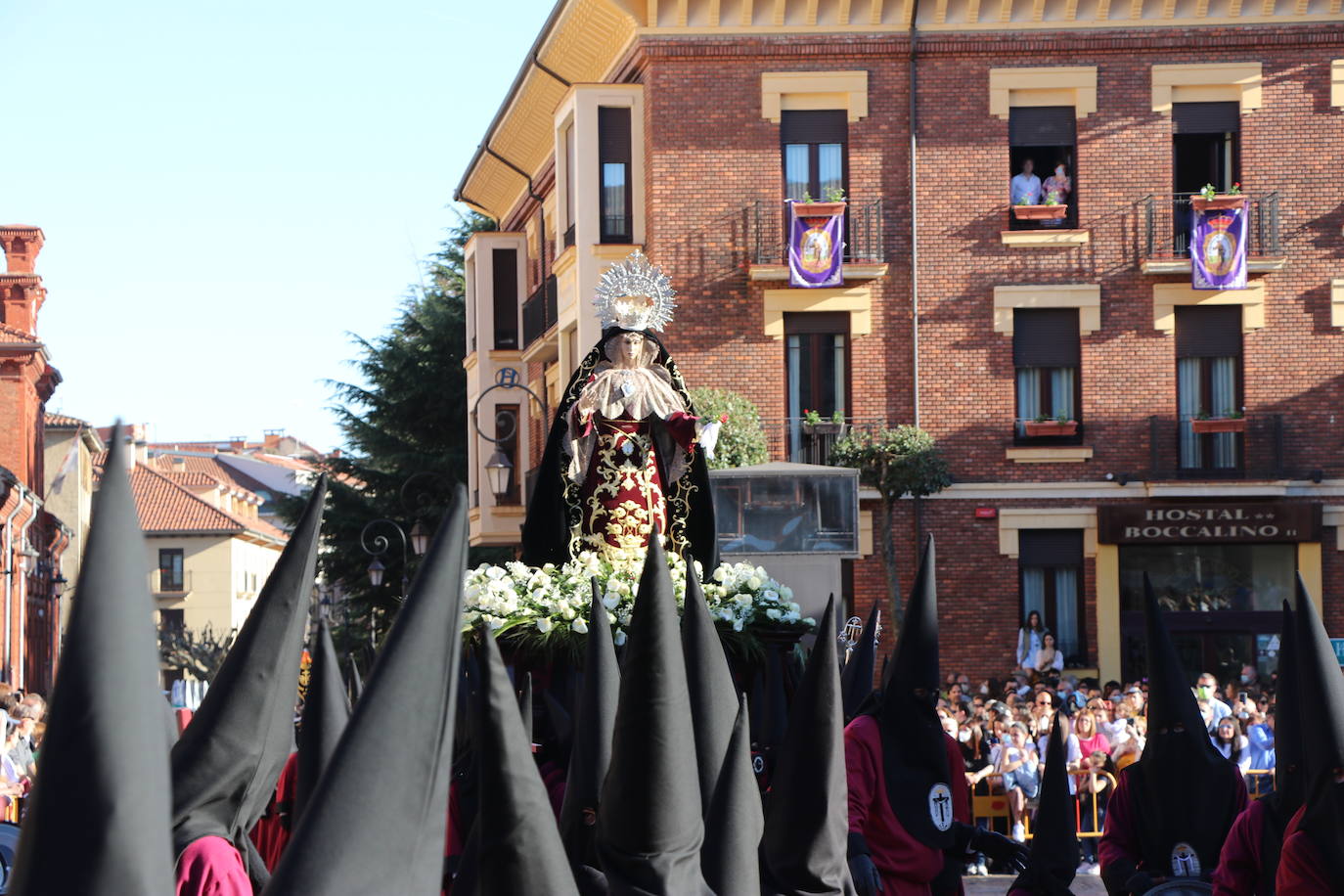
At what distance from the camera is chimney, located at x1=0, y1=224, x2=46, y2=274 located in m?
53.8

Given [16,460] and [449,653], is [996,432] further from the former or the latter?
[16,460]

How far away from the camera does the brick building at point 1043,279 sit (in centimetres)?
2664

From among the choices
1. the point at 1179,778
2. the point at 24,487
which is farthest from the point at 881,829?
the point at 24,487

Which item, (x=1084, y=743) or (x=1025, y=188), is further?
(x=1025, y=188)

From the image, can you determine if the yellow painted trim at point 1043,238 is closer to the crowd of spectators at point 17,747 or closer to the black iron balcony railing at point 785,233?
the black iron balcony railing at point 785,233

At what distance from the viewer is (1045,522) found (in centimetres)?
2689

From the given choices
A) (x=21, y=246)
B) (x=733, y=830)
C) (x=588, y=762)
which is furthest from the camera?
(x=21, y=246)

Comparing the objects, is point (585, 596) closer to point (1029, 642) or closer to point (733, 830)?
point (733, 830)

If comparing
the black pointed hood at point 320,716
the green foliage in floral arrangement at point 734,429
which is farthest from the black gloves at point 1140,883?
the green foliage in floral arrangement at point 734,429

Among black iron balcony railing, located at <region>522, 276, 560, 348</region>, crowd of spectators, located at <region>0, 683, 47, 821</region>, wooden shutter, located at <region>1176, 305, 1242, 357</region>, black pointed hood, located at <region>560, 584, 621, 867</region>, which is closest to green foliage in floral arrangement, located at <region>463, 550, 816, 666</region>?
black pointed hood, located at <region>560, 584, 621, 867</region>

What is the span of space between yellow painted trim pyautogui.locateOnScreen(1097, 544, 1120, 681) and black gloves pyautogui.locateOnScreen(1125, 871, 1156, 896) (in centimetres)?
1993

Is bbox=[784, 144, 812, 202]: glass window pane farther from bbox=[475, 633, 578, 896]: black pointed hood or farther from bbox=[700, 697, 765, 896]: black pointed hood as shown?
bbox=[475, 633, 578, 896]: black pointed hood

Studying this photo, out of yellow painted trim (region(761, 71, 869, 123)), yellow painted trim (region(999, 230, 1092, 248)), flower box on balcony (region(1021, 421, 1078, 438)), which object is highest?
yellow painted trim (region(761, 71, 869, 123))

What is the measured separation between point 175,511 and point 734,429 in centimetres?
5513
